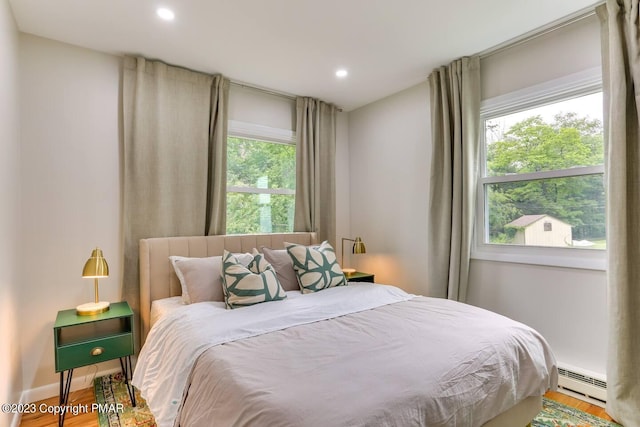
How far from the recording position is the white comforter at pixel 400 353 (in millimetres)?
1229

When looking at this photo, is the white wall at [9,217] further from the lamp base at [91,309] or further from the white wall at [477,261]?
the white wall at [477,261]

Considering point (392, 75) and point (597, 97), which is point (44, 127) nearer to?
point (392, 75)

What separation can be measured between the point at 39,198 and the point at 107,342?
118 cm

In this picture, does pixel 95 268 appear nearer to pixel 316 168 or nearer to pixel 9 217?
pixel 9 217

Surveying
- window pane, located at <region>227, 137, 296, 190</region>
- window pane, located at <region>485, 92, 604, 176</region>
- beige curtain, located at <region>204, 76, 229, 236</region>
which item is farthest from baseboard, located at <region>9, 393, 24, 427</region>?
window pane, located at <region>485, 92, 604, 176</region>

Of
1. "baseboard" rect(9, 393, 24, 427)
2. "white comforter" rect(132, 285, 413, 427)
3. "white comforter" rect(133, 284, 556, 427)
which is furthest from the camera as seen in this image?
"baseboard" rect(9, 393, 24, 427)

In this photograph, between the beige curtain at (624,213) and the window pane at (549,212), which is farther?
the window pane at (549,212)

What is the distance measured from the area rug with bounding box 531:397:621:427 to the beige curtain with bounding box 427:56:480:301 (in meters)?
0.94

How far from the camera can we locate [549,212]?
252 centimetres

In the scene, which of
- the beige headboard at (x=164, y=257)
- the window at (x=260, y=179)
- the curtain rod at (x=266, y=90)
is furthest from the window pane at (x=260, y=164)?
the beige headboard at (x=164, y=257)

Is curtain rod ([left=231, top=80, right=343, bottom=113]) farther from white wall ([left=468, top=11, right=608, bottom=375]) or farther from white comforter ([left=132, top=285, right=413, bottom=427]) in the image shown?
white comforter ([left=132, top=285, right=413, bottom=427])

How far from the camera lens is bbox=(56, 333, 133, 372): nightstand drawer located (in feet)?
6.63

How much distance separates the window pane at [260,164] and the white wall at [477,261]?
90 centimetres

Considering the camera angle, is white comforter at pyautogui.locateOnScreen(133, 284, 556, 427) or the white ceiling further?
the white ceiling
